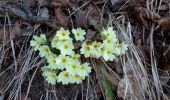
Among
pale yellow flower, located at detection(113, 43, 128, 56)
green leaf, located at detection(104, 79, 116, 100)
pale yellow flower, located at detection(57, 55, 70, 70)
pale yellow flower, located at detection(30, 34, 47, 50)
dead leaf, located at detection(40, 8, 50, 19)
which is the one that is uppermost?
dead leaf, located at detection(40, 8, 50, 19)

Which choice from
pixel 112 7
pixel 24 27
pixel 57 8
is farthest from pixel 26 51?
pixel 112 7

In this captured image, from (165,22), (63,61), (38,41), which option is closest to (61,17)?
(38,41)

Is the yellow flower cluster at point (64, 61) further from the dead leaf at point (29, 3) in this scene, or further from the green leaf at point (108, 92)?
the dead leaf at point (29, 3)

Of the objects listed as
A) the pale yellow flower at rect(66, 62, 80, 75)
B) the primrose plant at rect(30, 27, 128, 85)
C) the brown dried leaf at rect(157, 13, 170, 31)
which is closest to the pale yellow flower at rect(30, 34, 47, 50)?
the primrose plant at rect(30, 27, 128, 85)

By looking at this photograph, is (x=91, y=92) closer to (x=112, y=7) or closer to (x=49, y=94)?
(x=49, y=94)

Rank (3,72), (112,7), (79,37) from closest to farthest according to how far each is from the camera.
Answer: (79,37) → (3,72) → (112,7)

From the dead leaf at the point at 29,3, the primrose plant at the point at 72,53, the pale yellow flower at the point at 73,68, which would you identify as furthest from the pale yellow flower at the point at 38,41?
the dead leaf at the point at 29,3

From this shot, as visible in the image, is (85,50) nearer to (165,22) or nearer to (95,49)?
(95,49)

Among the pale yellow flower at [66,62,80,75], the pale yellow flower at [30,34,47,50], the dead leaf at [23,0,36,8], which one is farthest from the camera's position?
the dead leaf at [23,0,36,8]

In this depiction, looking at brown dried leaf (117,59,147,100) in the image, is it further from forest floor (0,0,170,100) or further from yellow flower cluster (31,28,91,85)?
yellow flower cluster (31,28,91,85)

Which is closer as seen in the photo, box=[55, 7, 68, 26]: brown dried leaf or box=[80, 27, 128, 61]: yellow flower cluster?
box=[80, 27, 128, 61]: yellow flower cluster
